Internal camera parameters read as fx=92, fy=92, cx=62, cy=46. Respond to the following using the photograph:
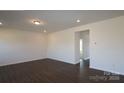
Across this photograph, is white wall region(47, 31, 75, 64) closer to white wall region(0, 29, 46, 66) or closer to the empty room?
the empty room

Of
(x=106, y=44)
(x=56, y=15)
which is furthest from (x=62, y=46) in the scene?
(x=56, y=15)

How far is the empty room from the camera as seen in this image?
10.6 ft

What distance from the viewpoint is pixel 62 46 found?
20.2 feet

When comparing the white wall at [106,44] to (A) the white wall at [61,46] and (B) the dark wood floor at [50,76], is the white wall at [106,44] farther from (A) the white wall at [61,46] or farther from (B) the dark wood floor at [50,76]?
(B) the dark wood floor at [50,76]

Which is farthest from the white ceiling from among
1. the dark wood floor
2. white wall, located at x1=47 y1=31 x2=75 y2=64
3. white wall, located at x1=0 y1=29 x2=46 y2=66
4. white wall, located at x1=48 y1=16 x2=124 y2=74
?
the dark wood floor

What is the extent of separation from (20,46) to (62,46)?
8.94 feet

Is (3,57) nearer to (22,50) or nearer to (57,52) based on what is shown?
(22,50)

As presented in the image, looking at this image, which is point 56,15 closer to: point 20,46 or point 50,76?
point 50,76
